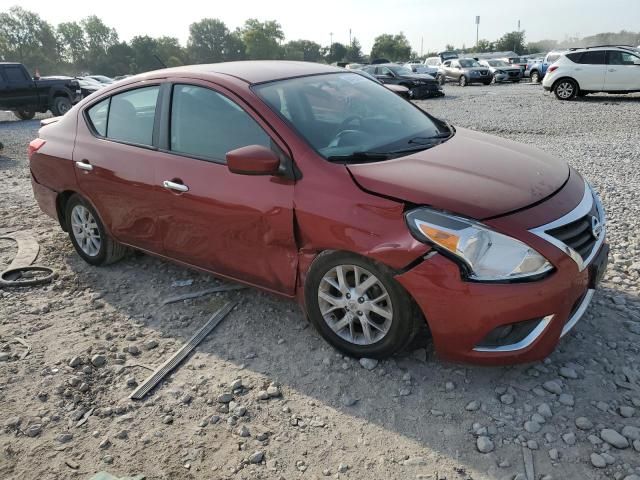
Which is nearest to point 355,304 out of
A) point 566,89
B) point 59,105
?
point 566,89

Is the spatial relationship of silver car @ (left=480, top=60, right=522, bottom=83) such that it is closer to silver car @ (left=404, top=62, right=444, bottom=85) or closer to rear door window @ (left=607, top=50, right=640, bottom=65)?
silver car @ (left=404, top=62, right=444, bottom=85)

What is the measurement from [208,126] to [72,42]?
109 meters

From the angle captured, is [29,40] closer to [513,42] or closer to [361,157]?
[513,42]

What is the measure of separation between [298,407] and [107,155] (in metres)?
2.45

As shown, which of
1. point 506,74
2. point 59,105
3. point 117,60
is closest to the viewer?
point 59,105

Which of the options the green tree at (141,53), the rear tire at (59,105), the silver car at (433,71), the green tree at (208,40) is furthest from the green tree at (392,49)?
the rear tire at (59,105)

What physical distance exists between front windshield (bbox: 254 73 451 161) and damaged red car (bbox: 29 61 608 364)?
1cm

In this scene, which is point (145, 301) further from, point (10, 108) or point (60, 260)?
point (10, 108)

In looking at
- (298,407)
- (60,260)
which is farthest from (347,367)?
(60,260)

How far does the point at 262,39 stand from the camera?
111m

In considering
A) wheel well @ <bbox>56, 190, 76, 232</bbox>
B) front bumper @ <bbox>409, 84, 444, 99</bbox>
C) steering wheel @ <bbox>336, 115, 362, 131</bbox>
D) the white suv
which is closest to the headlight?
steering wheel @ <bbox>336, 115, 362, 131</bbox>

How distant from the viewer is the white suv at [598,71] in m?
15.7

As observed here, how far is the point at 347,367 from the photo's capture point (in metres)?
3.00

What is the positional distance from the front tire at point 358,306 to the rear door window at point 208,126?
862 mm
